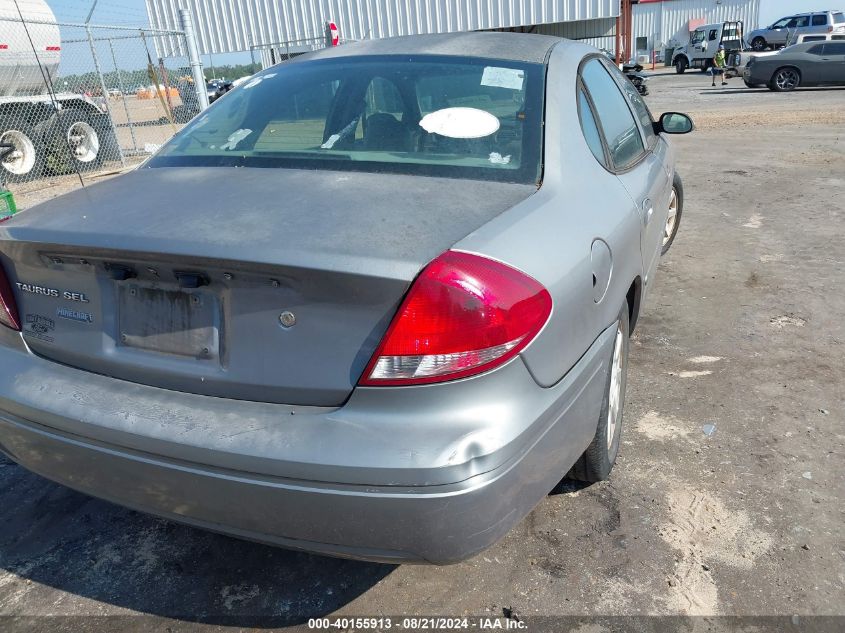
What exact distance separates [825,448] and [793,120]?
13746mm

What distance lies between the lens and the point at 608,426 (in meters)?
2.47

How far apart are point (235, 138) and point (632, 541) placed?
2.09m

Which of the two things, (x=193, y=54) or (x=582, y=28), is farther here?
(x=582, y=28)

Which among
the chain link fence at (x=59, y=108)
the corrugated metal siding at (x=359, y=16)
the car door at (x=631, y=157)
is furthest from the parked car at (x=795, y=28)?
the car door at (x=631, y=157)

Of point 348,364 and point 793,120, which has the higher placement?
point 348,364

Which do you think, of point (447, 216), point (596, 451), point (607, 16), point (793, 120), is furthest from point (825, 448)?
point (607, 16)

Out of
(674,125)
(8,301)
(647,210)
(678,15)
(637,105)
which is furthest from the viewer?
(678,15)

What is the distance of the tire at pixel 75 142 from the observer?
41.8 ft

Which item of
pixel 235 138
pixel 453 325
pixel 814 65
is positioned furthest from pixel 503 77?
pixel 814 65

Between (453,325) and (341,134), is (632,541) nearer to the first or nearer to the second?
(453,325)

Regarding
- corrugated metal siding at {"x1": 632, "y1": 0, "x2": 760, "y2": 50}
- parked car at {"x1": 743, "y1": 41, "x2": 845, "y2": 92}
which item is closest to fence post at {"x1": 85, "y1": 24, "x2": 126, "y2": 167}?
parked car at {"x1": 743, "y1": 41, "x2": 845, "y2": 92}

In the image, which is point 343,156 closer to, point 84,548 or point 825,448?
point 84,548

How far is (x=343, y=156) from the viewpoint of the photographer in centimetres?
231

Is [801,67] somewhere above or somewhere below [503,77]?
below
